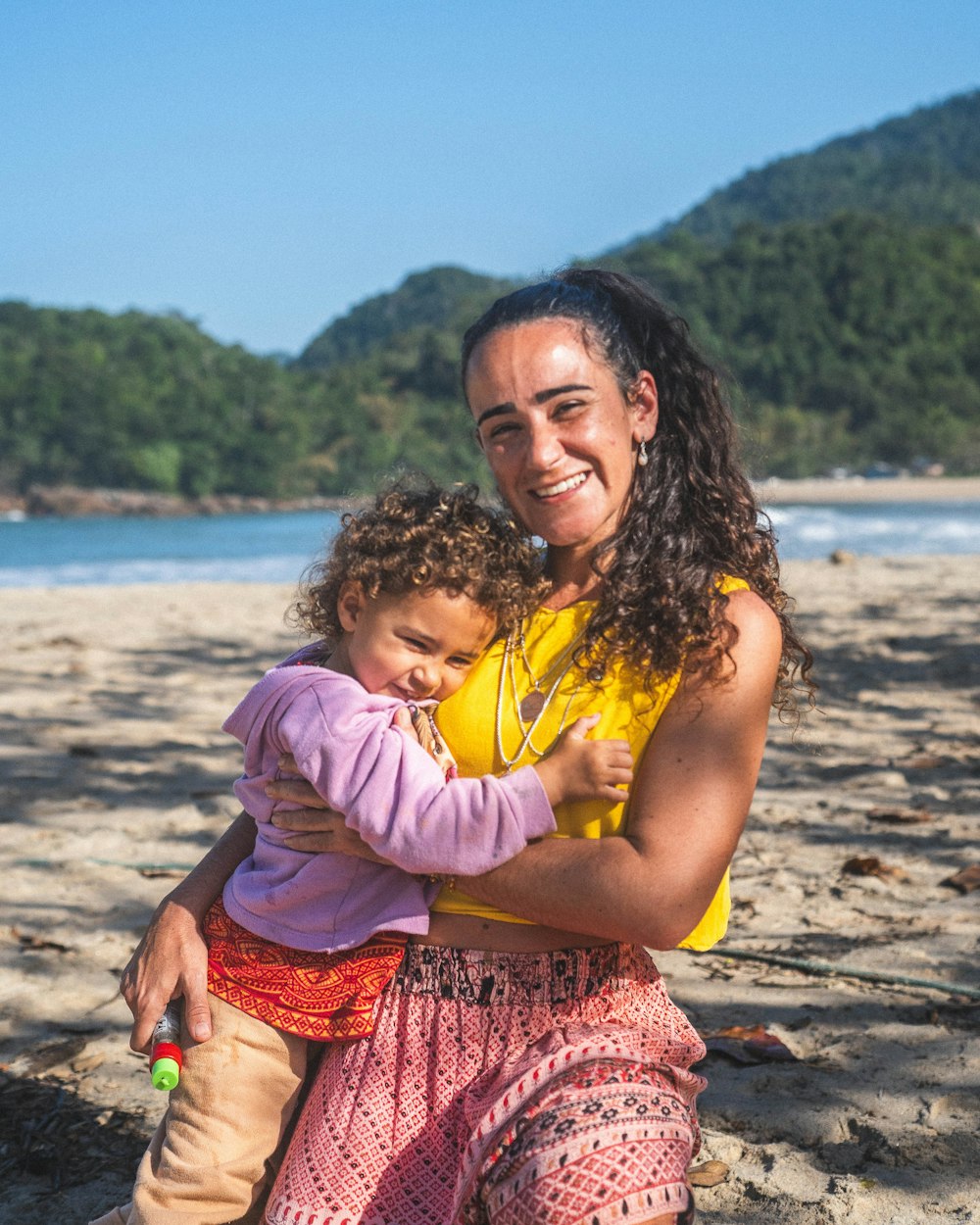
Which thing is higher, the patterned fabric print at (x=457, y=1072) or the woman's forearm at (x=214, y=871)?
the woman's forearm at (x=214, y=871)

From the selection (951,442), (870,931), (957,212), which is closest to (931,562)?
(870,931)

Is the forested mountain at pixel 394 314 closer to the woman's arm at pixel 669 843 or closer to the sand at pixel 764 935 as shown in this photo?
the sand at pixel 764 935

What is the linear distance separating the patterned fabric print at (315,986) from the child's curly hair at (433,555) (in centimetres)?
52

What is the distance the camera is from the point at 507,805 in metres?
1.71

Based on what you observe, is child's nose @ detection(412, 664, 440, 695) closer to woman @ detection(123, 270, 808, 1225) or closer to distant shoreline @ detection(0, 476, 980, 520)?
woman @ detection(123, 270, 808, 1225)

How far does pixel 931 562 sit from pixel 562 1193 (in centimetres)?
1451

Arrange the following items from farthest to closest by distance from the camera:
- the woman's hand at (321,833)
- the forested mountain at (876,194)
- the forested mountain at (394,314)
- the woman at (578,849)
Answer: the forested mountain at (394,314) → the forested mountain at (876,194) → the woman's hand at (321,833) → the woman at (578,849)

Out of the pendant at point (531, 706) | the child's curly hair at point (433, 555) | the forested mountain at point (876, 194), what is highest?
the forested mountain at point (876, 194)

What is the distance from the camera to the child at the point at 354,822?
5.61ft

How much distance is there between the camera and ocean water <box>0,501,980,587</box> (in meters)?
22.2

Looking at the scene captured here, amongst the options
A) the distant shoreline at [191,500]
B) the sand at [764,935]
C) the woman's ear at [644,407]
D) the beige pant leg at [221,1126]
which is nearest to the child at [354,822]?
the beige pant leg at [221,1126]

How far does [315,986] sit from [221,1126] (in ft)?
0.76

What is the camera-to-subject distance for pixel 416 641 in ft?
6.28

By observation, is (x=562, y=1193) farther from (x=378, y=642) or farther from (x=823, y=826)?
(x=823, y=826)
